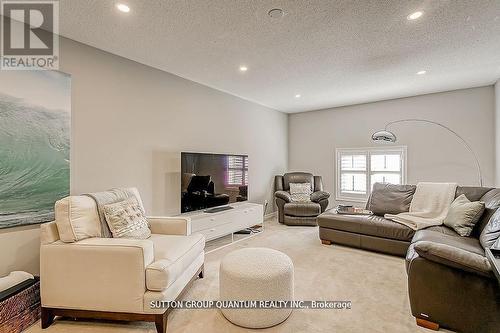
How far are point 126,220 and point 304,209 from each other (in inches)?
139

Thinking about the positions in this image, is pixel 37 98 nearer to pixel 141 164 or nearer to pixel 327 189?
pixel 141 164

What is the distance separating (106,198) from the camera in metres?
2.36

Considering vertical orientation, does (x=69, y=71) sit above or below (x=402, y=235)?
above

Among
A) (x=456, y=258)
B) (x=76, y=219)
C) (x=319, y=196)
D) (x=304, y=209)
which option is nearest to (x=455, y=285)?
(x=456, y=258)

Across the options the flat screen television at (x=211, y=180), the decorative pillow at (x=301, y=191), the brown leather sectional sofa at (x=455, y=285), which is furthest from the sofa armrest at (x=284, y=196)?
the brown leather sectional sofa at (x=455, y=285)

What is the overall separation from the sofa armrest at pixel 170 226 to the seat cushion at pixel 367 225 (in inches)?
A: 87.1

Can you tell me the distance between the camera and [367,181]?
5527 millimetres

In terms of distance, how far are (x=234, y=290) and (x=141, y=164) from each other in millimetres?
2147

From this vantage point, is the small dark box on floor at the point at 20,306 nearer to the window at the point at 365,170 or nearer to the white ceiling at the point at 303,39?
the white ceiling at the point at 303,39

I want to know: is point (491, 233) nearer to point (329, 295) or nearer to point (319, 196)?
point (329, 295)

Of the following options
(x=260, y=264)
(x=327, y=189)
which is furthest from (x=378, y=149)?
(x=260, y=264)

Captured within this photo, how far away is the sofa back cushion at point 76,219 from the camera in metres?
1.92

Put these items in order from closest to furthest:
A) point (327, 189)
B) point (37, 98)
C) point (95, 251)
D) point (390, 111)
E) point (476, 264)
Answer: point (476, 264), point (95, 251), point (37, 98), point (390, 111), point (327, 189)

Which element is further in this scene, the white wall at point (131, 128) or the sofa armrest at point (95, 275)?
the white wall at point (131, 128)
